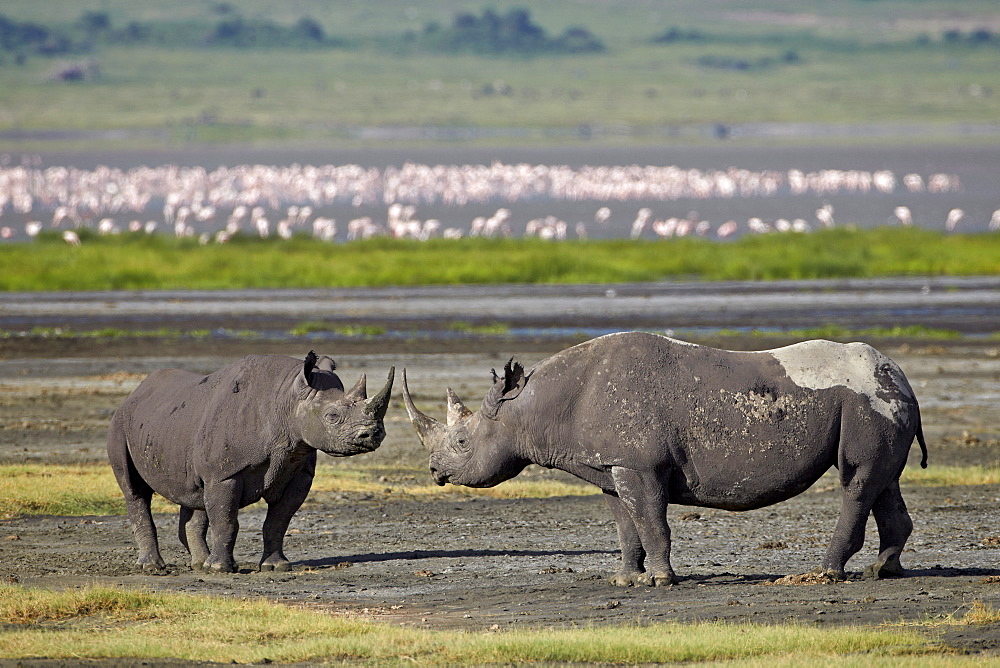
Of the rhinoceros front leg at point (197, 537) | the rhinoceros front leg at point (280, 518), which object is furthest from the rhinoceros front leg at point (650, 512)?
the rhinoceros front leg at point (197, 537)

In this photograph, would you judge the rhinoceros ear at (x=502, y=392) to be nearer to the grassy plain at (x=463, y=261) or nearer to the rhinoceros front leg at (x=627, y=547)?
the rhinoceros front leg at (x=627, y=547)

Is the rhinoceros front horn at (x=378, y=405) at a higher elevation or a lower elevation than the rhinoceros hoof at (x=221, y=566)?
higher

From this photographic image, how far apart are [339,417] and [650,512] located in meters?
2.28

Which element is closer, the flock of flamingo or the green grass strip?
the green grass strip

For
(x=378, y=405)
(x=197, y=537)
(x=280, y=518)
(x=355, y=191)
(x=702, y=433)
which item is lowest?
(x=355, y=191)

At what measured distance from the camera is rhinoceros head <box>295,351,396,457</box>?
37.9 ft

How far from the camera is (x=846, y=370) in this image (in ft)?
37.2

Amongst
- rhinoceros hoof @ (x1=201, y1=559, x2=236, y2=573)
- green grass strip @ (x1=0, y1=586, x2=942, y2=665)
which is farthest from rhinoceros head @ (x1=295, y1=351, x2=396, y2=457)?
green grass strip @ (x1=0, y1=586, x2=942, y2=665)

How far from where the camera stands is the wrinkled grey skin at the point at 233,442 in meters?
11.8

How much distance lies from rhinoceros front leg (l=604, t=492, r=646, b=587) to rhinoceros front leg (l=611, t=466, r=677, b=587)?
8 centimetres

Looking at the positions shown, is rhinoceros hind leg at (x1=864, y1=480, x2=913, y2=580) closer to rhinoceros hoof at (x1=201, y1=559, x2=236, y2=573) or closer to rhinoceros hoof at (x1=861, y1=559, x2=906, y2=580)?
rhinoceros hoof at (x1=861, y1=559, x2=906, y2=580)

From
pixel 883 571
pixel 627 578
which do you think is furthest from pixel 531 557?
pixel 883 571

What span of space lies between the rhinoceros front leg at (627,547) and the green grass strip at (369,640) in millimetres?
1431

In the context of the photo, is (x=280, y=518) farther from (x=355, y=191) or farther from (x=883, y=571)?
(x=355, y=191)
